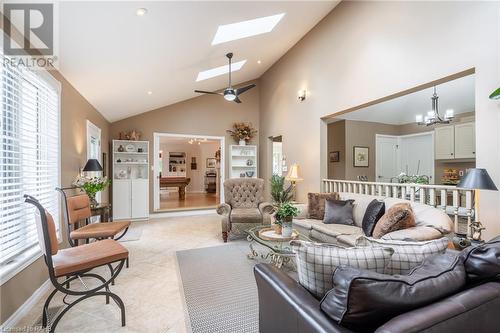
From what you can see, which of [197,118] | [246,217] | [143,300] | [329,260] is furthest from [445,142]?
[143,300]

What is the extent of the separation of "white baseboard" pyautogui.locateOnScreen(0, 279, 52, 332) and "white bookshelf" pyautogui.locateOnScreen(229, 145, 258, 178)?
16.1 feet

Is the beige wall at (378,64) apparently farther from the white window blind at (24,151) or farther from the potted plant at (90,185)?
the white window blind at (24,151)

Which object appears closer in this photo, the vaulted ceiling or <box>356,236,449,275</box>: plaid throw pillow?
<box>356,236,449,275</box>: plaid throw pillow

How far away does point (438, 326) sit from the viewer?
827mm

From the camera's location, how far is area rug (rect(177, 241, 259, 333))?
6.36 feet

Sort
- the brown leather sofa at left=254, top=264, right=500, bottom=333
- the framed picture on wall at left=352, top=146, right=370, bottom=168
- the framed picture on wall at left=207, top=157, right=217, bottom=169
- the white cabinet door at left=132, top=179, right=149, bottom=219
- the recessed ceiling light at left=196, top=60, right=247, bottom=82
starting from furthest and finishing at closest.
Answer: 1. the framed picture on wall at left=207, top=157, right=217, bottom=169
2. the framed picture on wall at left=352, top=146, right=370, bottom=168
3. the white cabinet door at left=132, top=179, right=149, bottom=219
4. the recessed ceiling light at left=196, top=60, right=247, bottom=82
5. the brown leather sofa at left=254, top=264, right=500, bottom=333

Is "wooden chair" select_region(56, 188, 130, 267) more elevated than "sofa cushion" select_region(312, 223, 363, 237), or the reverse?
"wooden chair" select_region(56, 188, 130, 267)

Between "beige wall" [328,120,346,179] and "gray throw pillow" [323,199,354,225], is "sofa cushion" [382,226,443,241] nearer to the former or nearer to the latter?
"gray throw pillow" [323,199,354,225]

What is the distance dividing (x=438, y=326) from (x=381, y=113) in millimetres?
6326

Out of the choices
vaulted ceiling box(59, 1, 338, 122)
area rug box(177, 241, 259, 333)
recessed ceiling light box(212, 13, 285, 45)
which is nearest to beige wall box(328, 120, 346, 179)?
vaulted ceiling box(59, 1, 338, 122)

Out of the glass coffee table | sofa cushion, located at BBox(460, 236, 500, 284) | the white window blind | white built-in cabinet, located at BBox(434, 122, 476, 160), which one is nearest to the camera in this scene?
sofa cushion, located at BBox(460, 236, 500, 284)

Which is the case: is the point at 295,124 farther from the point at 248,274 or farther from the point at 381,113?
the point at 248,274

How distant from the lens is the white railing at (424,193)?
280cm

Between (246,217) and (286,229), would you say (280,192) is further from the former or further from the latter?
(286,229)
